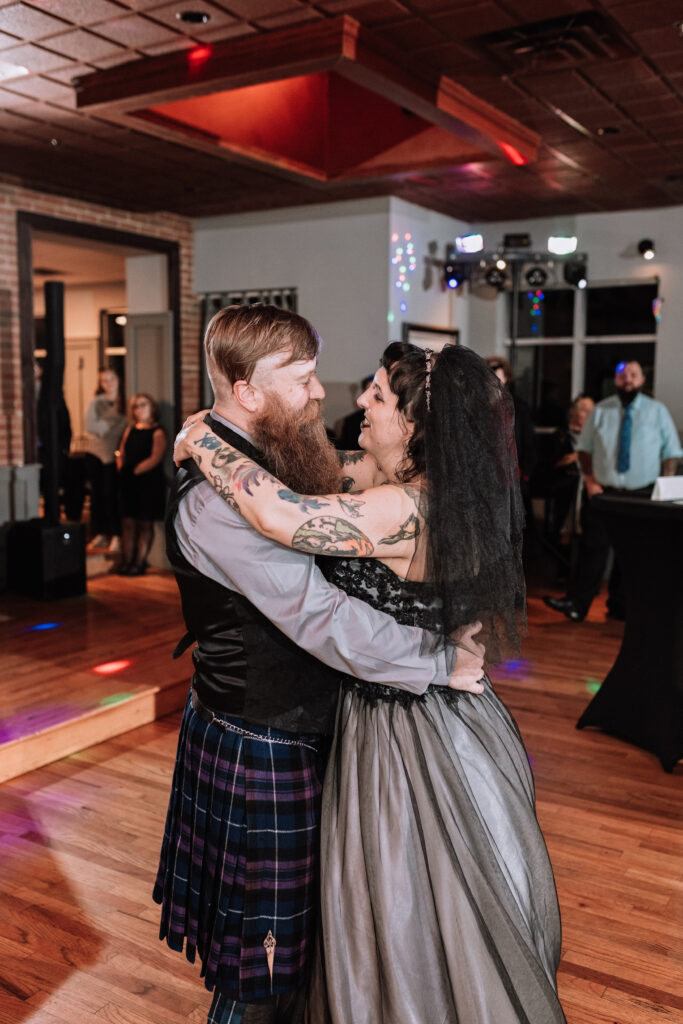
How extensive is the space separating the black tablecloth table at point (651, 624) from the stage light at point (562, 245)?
14.0 ft

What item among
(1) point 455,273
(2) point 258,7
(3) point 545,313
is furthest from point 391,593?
(3) point 545,313

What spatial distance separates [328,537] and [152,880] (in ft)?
5.79

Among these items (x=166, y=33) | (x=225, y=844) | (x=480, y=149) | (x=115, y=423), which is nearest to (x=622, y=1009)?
(x=225, y=844)

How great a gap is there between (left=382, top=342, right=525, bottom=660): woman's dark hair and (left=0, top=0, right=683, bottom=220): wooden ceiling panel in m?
2.59

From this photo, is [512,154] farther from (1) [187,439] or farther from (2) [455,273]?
(1) [187,439]

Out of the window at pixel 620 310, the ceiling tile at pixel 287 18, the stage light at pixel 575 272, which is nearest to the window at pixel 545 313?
the window at pixel 620 310

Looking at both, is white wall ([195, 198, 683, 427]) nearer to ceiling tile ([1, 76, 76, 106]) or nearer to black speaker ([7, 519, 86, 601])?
black speaker ([7, 519, 86, 601])

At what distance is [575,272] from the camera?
7.63 meters

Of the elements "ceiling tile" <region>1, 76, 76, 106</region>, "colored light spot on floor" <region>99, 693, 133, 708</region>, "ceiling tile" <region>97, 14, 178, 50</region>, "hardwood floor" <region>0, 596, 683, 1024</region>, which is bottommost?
"hardwood floor" <region>0, 596, 683, 1024</region>

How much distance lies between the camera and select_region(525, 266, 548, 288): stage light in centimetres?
771

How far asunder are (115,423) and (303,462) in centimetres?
669

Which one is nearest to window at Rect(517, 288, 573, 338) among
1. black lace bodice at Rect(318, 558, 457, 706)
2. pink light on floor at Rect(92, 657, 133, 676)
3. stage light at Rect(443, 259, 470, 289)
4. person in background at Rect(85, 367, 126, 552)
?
stage light at Rect(443, 259, 470, 289)

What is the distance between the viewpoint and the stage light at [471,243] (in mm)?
7488

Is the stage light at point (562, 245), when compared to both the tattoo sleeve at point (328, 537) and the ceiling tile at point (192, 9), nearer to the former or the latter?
the ceiling tile at point (192, 9)
